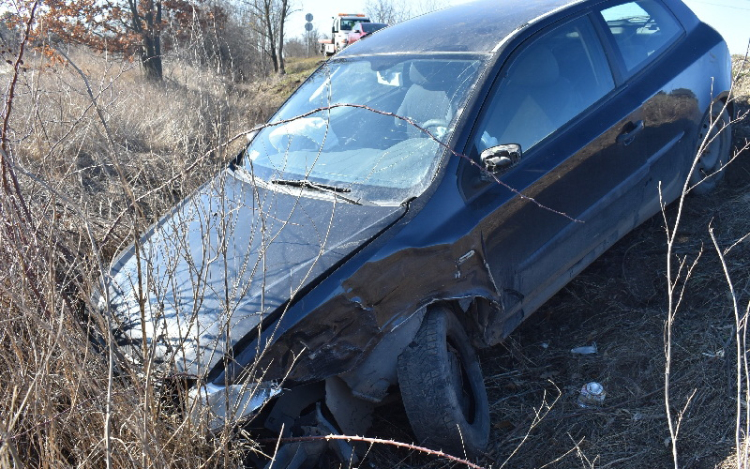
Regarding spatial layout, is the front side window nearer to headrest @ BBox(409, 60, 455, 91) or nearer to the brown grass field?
headrest @ BBox(409, 60, 455, 91)

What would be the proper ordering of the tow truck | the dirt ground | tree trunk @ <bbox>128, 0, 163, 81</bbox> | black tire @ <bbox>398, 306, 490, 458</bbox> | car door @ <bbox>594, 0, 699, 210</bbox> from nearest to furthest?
1. black tire @ <bbox>398, 306, 490, 458</bbox>
2. the dirt ground
3. car door @ <bbox>594, 0, 699, 210</bbox>
4. tree trunk @ <bbox>128, 0, 163, 81</bbox>
5. the tow truck

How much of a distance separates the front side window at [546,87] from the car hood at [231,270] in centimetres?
72

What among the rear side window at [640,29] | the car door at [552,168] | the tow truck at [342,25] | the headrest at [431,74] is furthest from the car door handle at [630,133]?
the tow truck at [342,25]

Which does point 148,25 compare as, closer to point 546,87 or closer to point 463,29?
point 463,29

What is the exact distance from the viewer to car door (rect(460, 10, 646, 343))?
9.36 feet

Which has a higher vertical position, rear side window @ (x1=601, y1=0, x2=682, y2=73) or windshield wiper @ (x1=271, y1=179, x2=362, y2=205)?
rear side window @ (x1=601, y1=0, x2=682, y2=73)

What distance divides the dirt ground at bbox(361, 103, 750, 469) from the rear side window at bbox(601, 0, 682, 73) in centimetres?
108

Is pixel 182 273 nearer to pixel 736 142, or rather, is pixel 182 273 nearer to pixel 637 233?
pixel 637 233

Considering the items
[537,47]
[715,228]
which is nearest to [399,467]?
[537,47]

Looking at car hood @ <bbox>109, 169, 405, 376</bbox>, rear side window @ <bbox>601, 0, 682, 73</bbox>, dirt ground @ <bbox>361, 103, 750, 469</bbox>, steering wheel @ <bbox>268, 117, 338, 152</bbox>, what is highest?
rear side window @ <bbox>601, 0, 682, 73</bbox>

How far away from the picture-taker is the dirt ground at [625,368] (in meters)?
2.71

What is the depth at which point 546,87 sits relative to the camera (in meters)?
3.20

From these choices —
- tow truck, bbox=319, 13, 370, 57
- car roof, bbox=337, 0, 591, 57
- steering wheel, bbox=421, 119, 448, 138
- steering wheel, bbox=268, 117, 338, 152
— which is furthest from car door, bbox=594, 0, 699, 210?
tow truck, bbox=319, 13, 370, 57

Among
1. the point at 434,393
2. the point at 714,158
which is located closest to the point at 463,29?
the point at 434,393
